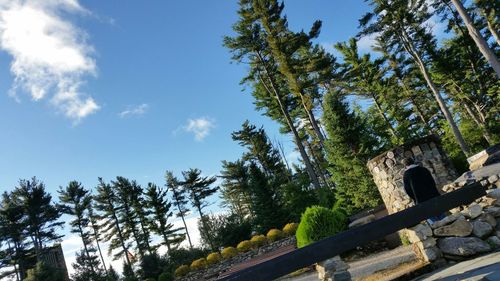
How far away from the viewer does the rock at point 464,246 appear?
4203 mm

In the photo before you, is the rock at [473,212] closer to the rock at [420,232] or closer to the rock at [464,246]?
the rock at [464,246]

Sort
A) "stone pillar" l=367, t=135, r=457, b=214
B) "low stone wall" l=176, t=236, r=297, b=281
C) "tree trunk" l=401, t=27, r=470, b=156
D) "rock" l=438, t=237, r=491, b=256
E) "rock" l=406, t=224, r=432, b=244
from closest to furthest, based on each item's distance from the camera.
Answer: "rock" l=438, t=237, r=491, b=256
"rock" l=406, t=224, r=432, b=244
"stone pillar" l=367, t=135, r=457, b=214
"tree trunk" l=401, t=27, r=470, b=156
"low stone wall" l=176, t=236, r=297, b=281

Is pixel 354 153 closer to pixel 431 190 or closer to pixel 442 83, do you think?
pixel 431 190

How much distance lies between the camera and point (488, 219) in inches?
173

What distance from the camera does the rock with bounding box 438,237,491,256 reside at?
4.20 m

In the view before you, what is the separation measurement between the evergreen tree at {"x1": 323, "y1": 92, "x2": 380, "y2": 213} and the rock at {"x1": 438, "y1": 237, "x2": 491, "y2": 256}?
10.9m

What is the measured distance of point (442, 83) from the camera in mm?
28344

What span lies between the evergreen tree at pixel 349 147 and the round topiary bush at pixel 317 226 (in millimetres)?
7222

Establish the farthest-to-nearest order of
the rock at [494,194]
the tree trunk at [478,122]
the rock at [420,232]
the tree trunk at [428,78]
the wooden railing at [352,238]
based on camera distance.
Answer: the tree trunk at [478,122] → the tree trunk at [428,78] → the rock at [494,194] → the rock at [420,232] → the wooden railing at [352,238]

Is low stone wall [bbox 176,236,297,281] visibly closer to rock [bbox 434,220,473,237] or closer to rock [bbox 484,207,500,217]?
rock [bbox 484,207,500,217]

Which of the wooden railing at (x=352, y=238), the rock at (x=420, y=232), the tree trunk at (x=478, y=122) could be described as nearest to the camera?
the wooden railing at (x=352, y=238)

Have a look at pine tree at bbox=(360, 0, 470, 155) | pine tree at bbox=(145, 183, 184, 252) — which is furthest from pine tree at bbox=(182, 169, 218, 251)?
pine tree at bbox=(360, 0, 470, 155)

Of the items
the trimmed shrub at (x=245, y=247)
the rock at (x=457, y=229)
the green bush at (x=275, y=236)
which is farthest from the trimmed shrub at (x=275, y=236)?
the rock at (x=457, y=229)

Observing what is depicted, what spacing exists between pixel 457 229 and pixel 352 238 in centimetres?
149
